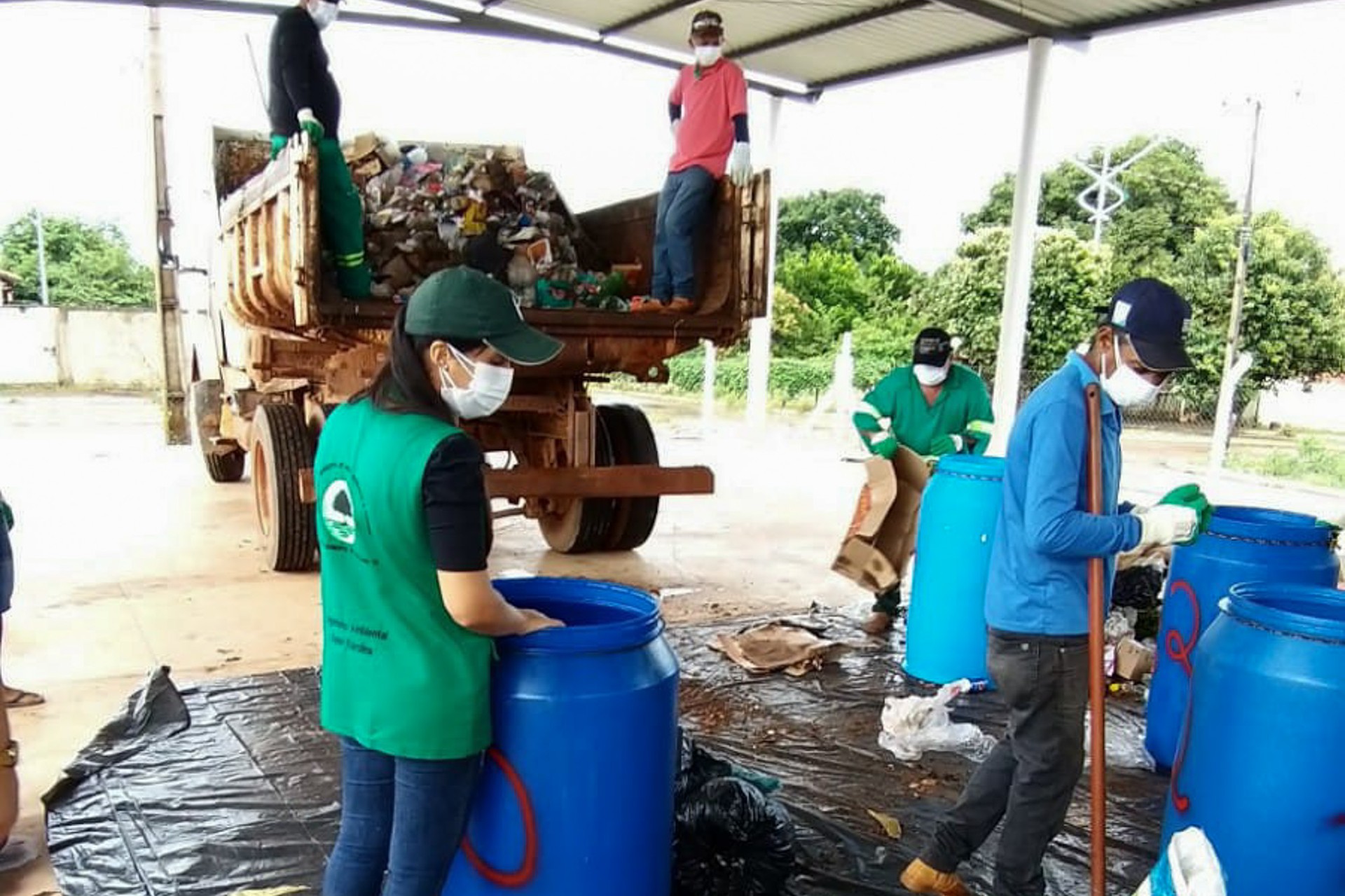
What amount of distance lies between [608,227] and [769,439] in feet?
26.3

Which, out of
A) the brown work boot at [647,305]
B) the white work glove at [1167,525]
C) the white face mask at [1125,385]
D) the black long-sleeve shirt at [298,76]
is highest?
the black long-sleeve shirt at [298,76]

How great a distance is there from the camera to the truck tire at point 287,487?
6070mm

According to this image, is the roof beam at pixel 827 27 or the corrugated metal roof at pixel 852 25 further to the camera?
the roof beam at pixel 827 27

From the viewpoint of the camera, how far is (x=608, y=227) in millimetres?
6711

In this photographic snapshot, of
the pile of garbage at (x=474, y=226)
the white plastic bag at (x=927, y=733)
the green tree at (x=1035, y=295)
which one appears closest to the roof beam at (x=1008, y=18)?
the pile of garbage at (x=474, y=226)

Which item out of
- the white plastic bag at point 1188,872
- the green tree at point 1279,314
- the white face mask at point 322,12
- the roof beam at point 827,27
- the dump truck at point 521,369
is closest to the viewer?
the white plastic bag at point 1188,872

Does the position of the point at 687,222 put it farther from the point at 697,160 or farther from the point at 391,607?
the point at 391,607

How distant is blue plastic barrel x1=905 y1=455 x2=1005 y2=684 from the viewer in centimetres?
439

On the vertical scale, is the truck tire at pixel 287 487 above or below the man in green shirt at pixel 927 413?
below

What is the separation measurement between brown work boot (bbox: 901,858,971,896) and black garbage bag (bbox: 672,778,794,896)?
1.37 feet

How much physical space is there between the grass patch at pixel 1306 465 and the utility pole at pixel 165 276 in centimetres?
1425

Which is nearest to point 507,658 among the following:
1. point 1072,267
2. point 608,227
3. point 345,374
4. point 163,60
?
point 345,374

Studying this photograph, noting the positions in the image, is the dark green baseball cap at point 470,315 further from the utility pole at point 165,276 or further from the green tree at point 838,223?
the green tree at point 838,223

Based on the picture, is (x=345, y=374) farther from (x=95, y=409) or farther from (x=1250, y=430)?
(x=1250, y=430)
